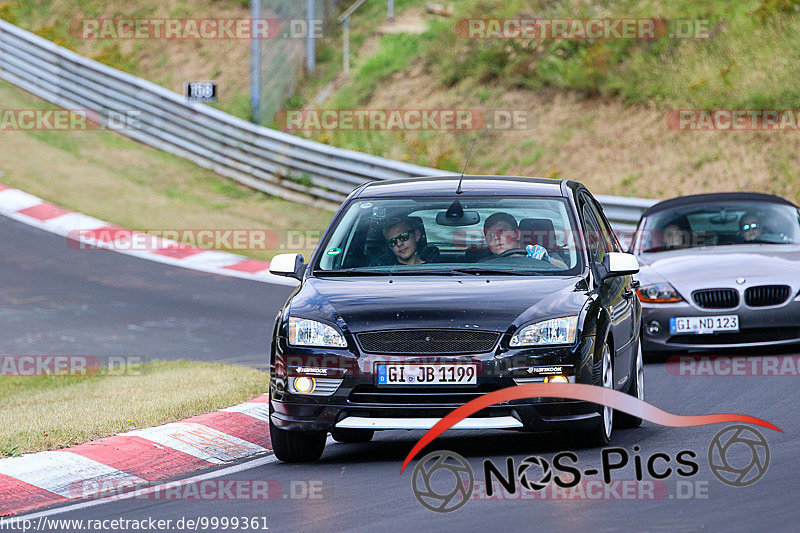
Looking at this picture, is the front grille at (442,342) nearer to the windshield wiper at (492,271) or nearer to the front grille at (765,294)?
the windshield wiper at (492,271)

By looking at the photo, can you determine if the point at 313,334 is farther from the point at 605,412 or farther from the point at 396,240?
the point at 605,412

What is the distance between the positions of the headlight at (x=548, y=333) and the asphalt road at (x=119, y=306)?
17.5 ft

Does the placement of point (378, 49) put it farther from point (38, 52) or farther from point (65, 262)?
point (65, 262)

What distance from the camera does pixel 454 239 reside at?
28.3 ft

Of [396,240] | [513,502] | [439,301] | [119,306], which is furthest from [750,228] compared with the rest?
[513,502]

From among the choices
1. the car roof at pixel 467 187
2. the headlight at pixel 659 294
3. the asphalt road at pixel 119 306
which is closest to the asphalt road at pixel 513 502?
the car roof at pixel 467 187

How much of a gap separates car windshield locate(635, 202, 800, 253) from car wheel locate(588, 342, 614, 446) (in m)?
5.23

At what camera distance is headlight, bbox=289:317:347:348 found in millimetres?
7645

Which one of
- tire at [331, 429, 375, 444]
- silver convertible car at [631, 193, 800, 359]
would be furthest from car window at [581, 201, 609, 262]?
silver convertible car at [631, 193, 800, 359]

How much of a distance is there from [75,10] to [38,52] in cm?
610

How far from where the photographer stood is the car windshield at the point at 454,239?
840cm

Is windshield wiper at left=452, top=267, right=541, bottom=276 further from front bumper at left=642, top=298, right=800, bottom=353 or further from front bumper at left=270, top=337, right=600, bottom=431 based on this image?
front bumper at left=642, top=298, right=800, bottom=353

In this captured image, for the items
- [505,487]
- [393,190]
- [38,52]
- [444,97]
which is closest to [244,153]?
[444,97]

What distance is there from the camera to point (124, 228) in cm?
2180
